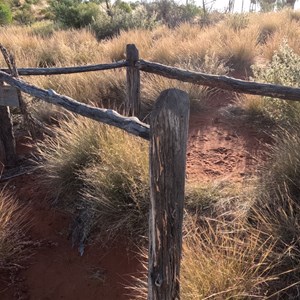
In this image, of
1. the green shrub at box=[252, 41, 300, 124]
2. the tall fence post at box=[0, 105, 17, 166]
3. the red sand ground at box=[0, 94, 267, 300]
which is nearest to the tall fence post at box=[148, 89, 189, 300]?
the red sand ground at box=[0, 94, 267, 300]

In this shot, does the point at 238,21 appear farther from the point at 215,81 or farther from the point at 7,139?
the point at 7,139

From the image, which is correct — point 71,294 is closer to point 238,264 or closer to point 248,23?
point 238,264

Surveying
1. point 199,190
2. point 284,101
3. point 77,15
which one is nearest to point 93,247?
point 199,190

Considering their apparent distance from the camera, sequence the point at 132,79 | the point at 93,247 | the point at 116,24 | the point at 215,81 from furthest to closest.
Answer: the point at 116,24 → the point at 132,79 → the point at 215,81 → the point at 93,247

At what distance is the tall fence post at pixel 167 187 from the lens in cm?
144

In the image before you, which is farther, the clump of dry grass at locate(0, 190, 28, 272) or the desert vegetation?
the clump of dry grass at locate(0, 190, 28, 272)

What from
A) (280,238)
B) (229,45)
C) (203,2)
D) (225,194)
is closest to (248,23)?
(229,45)

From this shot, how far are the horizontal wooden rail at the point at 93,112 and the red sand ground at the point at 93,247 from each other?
1.18 meters

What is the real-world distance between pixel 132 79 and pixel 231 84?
135 cm

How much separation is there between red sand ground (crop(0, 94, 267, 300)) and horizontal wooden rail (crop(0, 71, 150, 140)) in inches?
46.6

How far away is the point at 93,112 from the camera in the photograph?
2.23m

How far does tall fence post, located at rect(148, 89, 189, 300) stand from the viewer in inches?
56.6

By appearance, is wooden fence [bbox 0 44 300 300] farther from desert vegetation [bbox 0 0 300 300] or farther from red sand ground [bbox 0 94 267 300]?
red sand ground [bbox 0 94 267 300]

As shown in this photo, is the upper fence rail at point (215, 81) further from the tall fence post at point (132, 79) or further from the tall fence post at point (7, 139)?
the tall fence post at point (7, 139)
